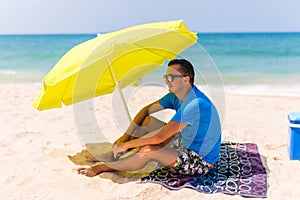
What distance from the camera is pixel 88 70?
3.55m

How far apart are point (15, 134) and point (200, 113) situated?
9.75ft

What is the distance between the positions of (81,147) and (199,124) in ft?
6.46

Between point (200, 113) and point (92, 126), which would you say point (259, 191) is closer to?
point (200, 113)

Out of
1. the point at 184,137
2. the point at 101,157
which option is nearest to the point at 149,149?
the point at 184,137

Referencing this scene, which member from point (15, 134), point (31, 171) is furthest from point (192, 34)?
point (15, 134)

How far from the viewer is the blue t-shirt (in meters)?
3.09

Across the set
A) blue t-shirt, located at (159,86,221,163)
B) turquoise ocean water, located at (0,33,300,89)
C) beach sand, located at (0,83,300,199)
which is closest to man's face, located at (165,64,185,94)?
blue t-shirt, located at (159,86,221,163)

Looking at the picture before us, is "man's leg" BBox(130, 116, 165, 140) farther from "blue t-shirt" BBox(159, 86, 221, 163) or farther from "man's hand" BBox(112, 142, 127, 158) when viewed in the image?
"blue t-shirt" BBox(159, 86, 221, 163)

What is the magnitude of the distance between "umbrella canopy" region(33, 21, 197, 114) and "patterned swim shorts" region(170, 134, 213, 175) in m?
1.15

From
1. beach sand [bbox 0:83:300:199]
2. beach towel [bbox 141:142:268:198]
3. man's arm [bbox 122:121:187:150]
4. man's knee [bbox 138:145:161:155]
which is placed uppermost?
man's arm [bbox 122:121:187:150]

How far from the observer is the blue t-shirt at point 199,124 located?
10.1 ft

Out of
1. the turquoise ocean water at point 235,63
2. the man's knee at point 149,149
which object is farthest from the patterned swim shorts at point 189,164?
the turquoise ocean water at point 235,63

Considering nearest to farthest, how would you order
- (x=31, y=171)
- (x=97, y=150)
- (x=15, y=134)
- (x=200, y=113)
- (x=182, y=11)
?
(x=200, y=113), (x=31, y=171), (x=97, y=150), (x=15, y=134), (x=182, y=11)

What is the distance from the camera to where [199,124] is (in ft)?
10.4
